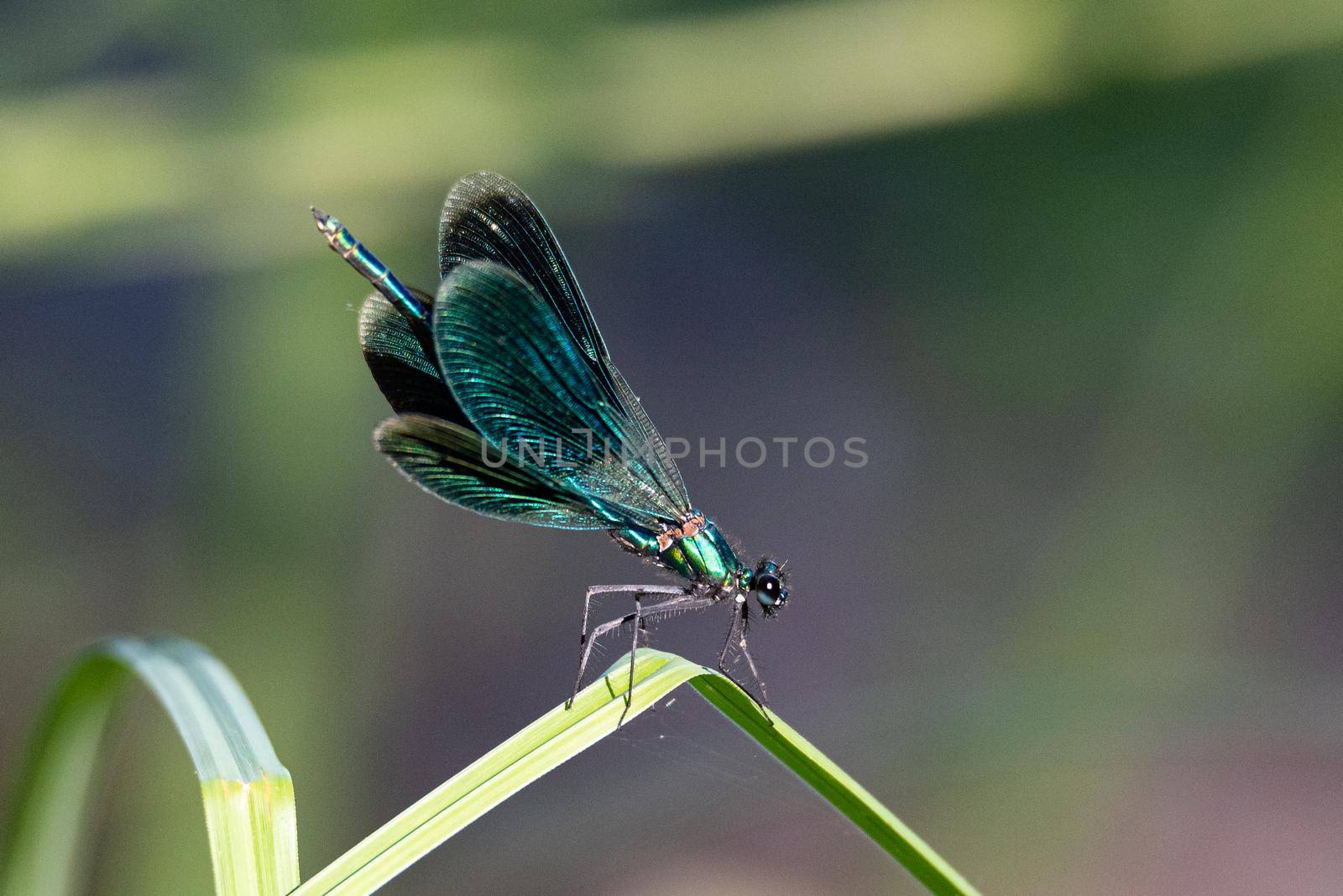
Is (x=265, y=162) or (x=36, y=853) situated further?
(x=265, y=162)

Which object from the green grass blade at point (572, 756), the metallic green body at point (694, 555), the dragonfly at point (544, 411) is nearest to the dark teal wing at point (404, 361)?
the dragonfly at point (544, 411)

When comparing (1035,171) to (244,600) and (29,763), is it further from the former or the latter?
(29,763)

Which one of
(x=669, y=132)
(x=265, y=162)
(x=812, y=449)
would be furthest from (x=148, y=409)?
(x=812, y=449)

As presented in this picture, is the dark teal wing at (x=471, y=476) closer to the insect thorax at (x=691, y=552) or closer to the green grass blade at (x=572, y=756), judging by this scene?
the insect thorax at (x=691, y=552)

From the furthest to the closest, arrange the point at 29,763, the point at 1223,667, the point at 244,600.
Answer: the point at 1223,667, the point at 244,600, the point at 29,763

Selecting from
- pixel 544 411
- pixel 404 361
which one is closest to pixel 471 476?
pixel 544 411

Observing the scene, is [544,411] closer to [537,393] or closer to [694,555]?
[537,393]
